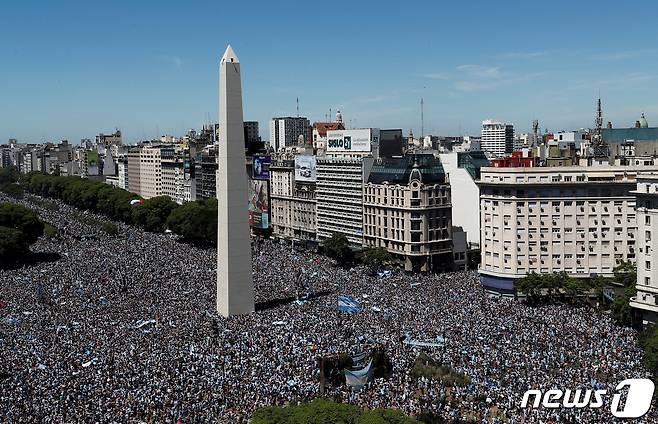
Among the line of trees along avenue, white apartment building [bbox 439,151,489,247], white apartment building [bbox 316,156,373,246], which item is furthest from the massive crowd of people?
the line of trees along avenue

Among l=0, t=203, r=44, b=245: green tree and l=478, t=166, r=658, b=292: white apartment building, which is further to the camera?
l=0, t=203, r=44, b=245: green tree

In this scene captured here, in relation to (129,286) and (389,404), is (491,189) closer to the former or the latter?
(129,286)

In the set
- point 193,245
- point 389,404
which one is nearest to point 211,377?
point 389,404

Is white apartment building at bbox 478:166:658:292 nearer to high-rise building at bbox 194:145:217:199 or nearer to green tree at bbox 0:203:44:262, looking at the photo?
green tree at bbox 0:203:44:262

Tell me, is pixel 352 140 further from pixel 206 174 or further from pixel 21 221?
pixel 206 174

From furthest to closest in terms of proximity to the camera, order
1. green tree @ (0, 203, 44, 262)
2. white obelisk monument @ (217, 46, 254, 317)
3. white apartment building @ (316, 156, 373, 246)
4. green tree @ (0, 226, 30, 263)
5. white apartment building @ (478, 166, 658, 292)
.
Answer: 1. white apartment building @ (316, 156, 373, 246)
2. green tree @ (0, 203, 44, 262)
3. green tree @ (0, 226, 30, 263)
4. white apartment building @ (478, 166, 658, 292)
5. white obelisk monument @ (217, 46, 254, 317)

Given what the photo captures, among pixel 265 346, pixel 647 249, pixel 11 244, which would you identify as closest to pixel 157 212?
pixel 11 244
